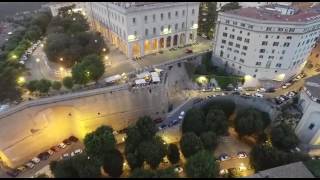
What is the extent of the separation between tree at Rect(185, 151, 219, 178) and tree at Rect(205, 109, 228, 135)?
13602 mm

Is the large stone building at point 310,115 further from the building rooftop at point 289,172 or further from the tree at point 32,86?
the tree at point 32,86

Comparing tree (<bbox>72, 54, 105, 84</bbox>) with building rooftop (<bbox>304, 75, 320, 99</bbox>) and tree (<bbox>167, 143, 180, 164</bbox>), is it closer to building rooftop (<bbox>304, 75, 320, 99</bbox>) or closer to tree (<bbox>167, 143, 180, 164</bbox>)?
tree (<bbox>167, 143, 180, 164</bbox>)

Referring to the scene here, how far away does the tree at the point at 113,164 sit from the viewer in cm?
5484

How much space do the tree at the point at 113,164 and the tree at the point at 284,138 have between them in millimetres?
34110

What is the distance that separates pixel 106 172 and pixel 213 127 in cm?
2563

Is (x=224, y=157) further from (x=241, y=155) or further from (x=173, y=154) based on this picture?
(x=173, y=154)

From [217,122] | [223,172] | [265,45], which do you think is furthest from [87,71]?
[265,45]

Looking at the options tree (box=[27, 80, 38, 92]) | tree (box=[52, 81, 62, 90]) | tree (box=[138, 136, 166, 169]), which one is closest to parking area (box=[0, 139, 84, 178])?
tree (box=[52, 81, 62, 90])

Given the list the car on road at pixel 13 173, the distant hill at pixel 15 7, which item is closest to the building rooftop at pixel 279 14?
the car on road at pixel 13 173

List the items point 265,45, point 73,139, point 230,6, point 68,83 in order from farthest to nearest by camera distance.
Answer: point 230,6
point 265,45
point 73,139
point 68,83

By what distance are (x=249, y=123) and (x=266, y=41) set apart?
2464 centimetres

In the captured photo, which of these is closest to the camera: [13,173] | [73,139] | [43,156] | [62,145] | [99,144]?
[99,144]

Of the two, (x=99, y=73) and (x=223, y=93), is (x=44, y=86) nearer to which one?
(x=99, y=73)

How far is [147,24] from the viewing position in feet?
262
